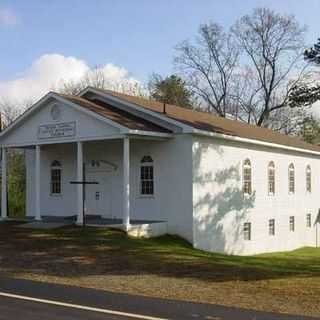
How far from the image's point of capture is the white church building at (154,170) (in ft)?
81.7

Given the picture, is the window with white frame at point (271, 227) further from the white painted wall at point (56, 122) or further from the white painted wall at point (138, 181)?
the white painted wall at point (56, 122)

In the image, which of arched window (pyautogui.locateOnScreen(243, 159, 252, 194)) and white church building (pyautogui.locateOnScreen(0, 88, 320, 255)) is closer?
white church building (pyautogui.locateOnScreen(0, 88, 320, 255))

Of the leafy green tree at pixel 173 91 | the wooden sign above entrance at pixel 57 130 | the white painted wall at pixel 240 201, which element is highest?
the leafy green tree at pixel 173 91

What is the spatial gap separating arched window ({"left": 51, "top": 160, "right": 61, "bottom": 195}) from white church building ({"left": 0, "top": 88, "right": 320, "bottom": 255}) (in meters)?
0.05

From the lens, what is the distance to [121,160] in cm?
2697

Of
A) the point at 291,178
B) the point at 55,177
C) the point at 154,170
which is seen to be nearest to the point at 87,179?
the point at 55,177

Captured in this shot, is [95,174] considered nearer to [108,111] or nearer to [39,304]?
[108,111]

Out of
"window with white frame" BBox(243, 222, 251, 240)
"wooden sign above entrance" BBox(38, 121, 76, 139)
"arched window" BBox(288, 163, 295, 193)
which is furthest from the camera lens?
"arched window" BBox(288, 163, 295, 193)

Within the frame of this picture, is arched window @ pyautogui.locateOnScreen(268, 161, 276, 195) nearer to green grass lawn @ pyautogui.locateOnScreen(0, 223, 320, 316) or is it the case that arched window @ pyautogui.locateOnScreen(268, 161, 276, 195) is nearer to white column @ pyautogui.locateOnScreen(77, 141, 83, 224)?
green grass lawn @ pyautogui.locateOnScreen(0, 223, 320, 316)

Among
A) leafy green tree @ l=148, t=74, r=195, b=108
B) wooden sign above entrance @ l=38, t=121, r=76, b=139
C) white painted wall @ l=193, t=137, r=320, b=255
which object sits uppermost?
leafy green tree @ l=148, t=74, r=195, b=108

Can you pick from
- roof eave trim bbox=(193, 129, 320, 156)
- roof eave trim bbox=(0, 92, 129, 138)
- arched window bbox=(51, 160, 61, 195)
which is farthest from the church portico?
roof eave trim bbox=(193, 129, 320, 156)

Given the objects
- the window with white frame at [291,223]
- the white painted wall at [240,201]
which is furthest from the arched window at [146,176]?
the window with white frame at [291,223]

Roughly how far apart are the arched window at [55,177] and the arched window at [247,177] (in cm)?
891

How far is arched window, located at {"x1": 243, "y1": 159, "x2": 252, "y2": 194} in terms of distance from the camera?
2908 centimetres
